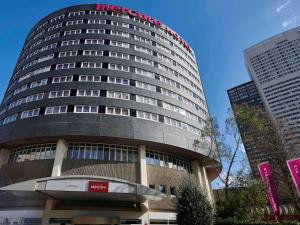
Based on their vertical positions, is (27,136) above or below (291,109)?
below

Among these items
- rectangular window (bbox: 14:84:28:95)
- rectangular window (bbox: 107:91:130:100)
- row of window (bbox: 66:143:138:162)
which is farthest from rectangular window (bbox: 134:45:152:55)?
rectangular window (bbox: 14:84:28:95)

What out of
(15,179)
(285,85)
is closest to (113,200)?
(15,179)

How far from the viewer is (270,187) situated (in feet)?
80.7

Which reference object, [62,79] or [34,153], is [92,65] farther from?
[34,153]

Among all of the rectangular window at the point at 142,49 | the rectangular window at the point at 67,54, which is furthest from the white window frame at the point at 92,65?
the rectangular window at the point at 142,49

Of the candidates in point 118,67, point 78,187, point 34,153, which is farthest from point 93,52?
point 78,187

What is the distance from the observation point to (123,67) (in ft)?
119

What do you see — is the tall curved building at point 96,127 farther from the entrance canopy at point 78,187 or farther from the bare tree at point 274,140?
the bare tree at point 274,140

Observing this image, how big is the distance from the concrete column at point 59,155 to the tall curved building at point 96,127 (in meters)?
0.11

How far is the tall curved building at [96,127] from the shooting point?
80.5 ft

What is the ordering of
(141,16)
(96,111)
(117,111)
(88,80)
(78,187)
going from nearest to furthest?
(78,187)
(96,111)
(117,111)
(88,80)
(141,16)

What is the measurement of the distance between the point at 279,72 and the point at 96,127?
256 feet

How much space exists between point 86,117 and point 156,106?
34.1 feet

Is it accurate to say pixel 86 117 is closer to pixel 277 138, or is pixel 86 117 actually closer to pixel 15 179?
pixel 15 179
